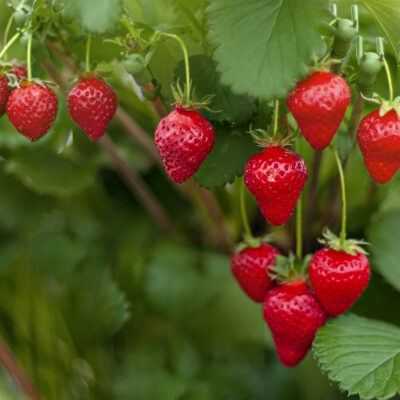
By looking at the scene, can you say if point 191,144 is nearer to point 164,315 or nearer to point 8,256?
point 164,315

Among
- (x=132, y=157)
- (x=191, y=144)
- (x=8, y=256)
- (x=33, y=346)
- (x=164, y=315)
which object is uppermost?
(x=191, y=144)

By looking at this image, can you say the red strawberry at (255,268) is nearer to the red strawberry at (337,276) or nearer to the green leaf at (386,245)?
the red strawberry at (337,276)

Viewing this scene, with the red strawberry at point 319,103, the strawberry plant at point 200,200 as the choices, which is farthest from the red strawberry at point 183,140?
the red strawberry at point 319,103

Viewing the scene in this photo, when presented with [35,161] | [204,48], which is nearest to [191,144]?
[204,48]

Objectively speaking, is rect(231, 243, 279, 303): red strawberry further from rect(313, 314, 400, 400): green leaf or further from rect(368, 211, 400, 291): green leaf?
rect(368, 211, 400, 291): green leaf

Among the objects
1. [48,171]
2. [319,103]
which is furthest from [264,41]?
[48,171]

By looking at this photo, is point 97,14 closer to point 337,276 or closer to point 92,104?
point 92,104

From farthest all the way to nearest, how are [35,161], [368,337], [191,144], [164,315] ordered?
[35,161] < [164,315] < [368,337] < [191,144]
